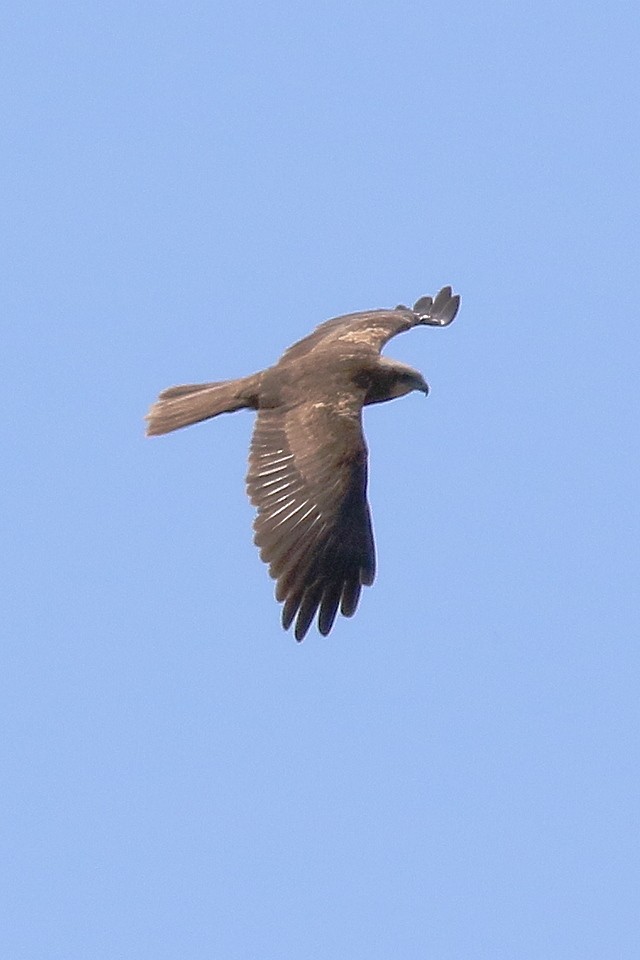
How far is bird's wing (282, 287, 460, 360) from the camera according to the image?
1647 centimetres

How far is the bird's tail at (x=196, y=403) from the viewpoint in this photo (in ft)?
51.7

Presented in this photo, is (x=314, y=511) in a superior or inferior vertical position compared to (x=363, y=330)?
inferior

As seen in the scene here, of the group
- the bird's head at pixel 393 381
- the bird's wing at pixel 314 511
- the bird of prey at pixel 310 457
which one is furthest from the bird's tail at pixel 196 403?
the bird's head at pixel 393 381

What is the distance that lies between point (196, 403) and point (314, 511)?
5.72 feet

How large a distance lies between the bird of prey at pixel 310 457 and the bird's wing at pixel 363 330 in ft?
0.11

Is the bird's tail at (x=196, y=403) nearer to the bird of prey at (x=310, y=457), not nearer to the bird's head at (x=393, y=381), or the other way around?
the bird of prey at (x=310, y=457)

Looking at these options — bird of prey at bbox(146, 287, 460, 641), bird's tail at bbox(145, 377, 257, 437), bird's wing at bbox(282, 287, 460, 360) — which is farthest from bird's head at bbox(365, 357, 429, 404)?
bird's tail at bbox(145, 377, 257, 437)

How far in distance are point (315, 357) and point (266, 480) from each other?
1.48 m

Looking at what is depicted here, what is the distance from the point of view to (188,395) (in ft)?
53.4

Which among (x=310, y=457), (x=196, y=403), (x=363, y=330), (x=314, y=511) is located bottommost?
(x=314, y=511)

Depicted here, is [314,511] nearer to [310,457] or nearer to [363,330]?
[310,457]

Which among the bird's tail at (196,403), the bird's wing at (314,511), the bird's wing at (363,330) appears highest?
the bird's wing at (363,330)

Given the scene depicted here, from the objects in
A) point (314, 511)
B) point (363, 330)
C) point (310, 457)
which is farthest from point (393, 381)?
point (314, 511)

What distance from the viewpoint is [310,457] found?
587 inches
